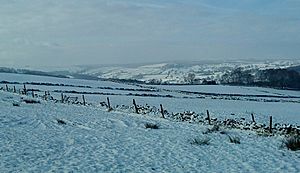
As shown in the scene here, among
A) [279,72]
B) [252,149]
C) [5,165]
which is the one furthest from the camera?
[279,72]

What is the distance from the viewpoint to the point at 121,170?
10.7 m

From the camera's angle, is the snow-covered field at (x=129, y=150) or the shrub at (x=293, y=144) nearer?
the snow-covered field at (x=129, y=150)

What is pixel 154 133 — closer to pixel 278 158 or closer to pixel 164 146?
pixel 164 146

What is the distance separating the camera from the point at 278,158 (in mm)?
12852

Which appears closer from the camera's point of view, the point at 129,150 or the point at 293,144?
the point at 129,150

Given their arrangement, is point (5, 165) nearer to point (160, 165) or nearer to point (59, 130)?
point (160, 165)

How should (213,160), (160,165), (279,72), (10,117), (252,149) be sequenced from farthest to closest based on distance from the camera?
1. (279,72)
2. (10,117)
3. (252,149)
4. (213,160)
5. (160,165)

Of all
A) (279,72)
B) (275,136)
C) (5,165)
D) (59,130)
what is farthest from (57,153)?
(279,72)

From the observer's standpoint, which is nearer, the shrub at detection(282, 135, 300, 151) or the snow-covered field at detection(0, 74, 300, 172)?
the snow-covered field at detection(0, 74, 300, 172)

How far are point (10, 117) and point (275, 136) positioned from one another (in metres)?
13.4

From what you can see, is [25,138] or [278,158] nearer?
[278,158]

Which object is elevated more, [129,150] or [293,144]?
[129,150]

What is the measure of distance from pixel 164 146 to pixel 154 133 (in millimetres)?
3919

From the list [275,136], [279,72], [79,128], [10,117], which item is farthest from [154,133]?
[279,72]
